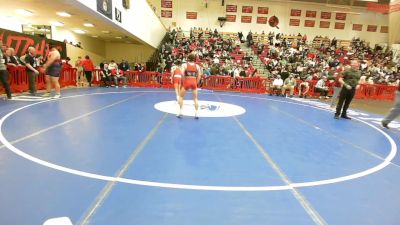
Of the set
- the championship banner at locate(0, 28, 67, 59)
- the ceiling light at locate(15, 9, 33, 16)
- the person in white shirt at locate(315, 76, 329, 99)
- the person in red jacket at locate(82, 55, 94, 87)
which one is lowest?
the person in white shirt at locate(315, 76, 329, 99)

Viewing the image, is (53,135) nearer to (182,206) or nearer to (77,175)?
(77,175)

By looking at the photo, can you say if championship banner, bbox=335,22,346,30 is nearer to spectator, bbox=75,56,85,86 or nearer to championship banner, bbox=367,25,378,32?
championship banner, bbox=367,25,378,32

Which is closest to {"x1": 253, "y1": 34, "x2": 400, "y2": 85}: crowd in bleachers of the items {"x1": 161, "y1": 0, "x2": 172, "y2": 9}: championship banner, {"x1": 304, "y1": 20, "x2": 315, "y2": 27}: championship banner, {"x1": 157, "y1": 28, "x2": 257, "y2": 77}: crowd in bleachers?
{"x1": 304, "y1": 20, "x2": 315, "y2": 27}: championship banner

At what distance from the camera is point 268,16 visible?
30188 mm

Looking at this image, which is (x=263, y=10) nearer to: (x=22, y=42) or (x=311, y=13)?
(x=311, y=13)

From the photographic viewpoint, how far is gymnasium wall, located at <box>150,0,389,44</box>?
1168 inches

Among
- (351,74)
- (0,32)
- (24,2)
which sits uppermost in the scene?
(24,2)

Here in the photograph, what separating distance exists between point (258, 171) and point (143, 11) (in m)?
15.1

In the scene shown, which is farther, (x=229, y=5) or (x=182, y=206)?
(x=229, y=5)

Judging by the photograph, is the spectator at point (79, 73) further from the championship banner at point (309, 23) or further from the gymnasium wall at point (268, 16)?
the championship banner at point (309, 23)

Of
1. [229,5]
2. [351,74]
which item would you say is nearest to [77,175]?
[351,74]

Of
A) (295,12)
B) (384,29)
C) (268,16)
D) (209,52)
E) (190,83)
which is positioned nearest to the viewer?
(190,83)

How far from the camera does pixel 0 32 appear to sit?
9.52m

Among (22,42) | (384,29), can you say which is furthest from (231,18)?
(22,42)
